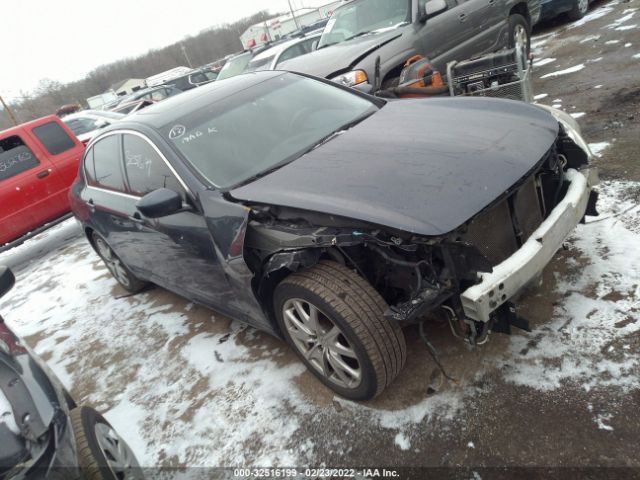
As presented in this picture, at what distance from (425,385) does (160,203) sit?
1.77 meters

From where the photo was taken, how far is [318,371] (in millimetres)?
2488

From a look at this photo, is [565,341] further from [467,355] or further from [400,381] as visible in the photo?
[400,381]

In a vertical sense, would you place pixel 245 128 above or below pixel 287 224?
above

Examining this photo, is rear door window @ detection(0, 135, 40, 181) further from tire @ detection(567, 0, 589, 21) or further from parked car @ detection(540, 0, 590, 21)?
tire @ detection(567, 0, 589, 21)

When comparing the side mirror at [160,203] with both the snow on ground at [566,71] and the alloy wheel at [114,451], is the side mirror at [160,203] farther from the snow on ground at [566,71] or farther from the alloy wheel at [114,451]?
the snow on ground at [566,71]

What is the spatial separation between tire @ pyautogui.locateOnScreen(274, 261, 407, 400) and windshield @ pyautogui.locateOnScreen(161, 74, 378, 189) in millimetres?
788

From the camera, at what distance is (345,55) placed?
17.8 feet

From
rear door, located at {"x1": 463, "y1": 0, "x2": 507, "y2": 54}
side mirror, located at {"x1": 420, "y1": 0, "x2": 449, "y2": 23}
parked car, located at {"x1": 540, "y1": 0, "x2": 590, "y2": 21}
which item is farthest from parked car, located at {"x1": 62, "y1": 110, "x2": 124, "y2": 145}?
parked car, located at {"x1": 540, "y1": 0, "x2": 590, "y2": 21}

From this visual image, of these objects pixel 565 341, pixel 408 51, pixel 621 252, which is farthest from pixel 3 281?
pixel 408 51

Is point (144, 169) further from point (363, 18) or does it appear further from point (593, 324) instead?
point (363, 18)

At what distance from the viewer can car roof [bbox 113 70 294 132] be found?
3111 mm

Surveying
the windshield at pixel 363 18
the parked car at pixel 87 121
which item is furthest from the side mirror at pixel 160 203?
the parked car at pixel 87 121

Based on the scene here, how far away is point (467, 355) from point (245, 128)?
6.49ft

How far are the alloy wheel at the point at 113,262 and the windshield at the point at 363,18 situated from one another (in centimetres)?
440
